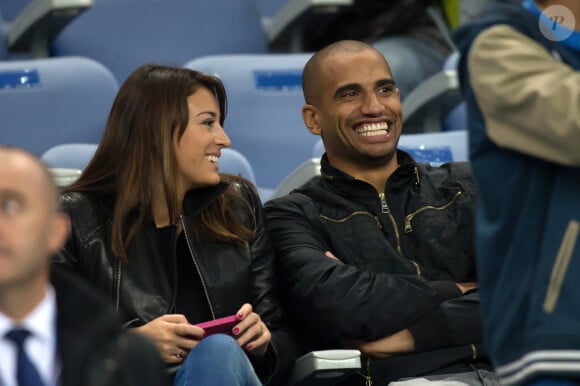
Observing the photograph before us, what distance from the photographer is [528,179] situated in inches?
72.1

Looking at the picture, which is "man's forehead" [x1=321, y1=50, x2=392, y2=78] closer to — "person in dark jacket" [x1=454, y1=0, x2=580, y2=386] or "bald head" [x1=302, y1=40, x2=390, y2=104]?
"bald head" [x1=302, y1=40, x2=390, y2=104]

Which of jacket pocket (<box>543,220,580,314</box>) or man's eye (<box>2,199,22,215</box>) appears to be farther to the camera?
jacket pocket (<box>543,220,580,314</box>)

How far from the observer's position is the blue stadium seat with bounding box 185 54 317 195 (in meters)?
3.69

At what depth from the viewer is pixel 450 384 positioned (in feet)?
8.25

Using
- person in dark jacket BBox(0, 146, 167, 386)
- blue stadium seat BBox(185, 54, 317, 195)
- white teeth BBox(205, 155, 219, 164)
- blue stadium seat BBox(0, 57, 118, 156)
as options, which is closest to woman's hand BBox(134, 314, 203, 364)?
white teeth BBox(205, 155, 219, 164)

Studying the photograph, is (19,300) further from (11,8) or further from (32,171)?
(11,8)

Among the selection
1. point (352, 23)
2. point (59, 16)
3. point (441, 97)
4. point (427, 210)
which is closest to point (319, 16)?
point (352, 23)

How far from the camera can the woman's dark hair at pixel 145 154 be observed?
105 inches

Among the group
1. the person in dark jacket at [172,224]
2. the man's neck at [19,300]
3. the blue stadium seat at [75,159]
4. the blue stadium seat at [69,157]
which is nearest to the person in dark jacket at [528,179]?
the man's neck at [19,300]

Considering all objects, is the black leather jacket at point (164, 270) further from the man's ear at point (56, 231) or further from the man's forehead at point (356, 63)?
the man's ear at point (56, 231)

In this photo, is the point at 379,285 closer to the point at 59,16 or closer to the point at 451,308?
the point at 451,308

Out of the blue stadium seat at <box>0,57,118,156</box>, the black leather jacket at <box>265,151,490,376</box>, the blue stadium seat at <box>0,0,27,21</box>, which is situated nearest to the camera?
the black leather jacket at <box>265,151,490,376</box>

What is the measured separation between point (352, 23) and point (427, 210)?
1.75 metres

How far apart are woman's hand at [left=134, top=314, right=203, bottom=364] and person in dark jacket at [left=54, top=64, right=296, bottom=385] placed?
73 mm
